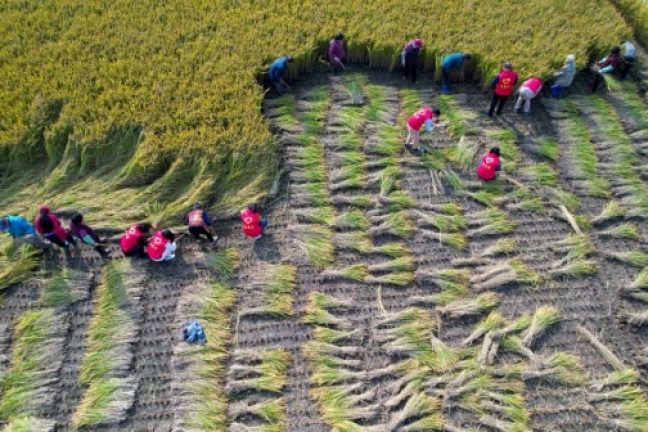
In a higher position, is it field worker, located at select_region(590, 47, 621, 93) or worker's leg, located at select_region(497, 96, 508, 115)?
field worker, located at select_region(590, 47, 621, 93)

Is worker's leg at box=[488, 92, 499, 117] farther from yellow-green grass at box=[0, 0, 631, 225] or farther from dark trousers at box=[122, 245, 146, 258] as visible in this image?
dark trousers at box=[122, 245, 146, 258]

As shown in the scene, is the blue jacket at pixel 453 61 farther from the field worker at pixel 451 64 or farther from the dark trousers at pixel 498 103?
the dark trousers at pixel 498 103

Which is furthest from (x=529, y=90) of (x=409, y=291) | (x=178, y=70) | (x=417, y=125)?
(x=178, y=70)

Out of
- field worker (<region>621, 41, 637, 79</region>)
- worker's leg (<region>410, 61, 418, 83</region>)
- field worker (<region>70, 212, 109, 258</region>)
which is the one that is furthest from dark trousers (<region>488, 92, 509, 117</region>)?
field worker (<region>70, 212, 109, 258</region>)

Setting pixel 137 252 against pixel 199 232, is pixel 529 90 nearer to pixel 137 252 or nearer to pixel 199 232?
pixel 199 232

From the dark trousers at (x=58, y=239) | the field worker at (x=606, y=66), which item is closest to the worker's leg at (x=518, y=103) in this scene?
the field worker at (x=606, y=66)

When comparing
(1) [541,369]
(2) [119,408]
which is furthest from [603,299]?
(2) [119,408]

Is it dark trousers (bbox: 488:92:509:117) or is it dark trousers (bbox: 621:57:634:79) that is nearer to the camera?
dark trousers (bbox: 488:92:509:117)
